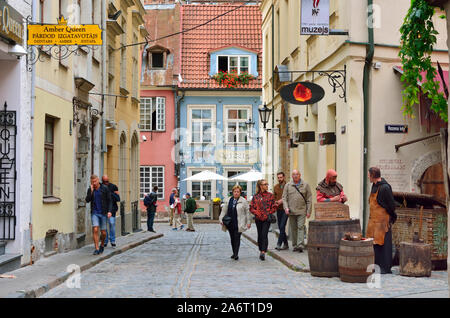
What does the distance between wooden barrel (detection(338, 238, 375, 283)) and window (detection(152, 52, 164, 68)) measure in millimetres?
33438

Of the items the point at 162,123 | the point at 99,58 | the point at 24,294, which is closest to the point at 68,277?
the point at 24,294

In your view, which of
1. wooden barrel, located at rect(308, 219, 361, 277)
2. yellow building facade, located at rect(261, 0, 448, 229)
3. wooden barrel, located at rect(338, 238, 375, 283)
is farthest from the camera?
yellow building facade, located at rect(261, 0, 448, 229)

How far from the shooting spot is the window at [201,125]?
43.4 m

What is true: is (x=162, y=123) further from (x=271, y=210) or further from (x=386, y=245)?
(x=386, y=245)

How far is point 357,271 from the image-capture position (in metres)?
11.6

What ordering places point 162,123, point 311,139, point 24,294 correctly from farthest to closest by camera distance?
point 162,123
point 311,139
point 24,294

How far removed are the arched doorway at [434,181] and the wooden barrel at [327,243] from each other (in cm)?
390

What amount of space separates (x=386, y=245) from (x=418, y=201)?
1000 mm

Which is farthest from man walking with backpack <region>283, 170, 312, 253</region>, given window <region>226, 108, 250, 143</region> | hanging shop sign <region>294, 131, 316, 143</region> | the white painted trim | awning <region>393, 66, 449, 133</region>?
window <region>226, 108, 250, 143</region>

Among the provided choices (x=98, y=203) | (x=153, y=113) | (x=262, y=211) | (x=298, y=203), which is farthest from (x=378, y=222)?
(x=153, y=113)

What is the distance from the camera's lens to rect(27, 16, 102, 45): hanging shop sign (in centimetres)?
1337

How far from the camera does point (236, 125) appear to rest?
43.5 metres

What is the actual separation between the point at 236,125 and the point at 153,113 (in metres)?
4.87

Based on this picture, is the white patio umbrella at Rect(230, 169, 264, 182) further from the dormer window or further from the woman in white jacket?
the woman in white jacket
